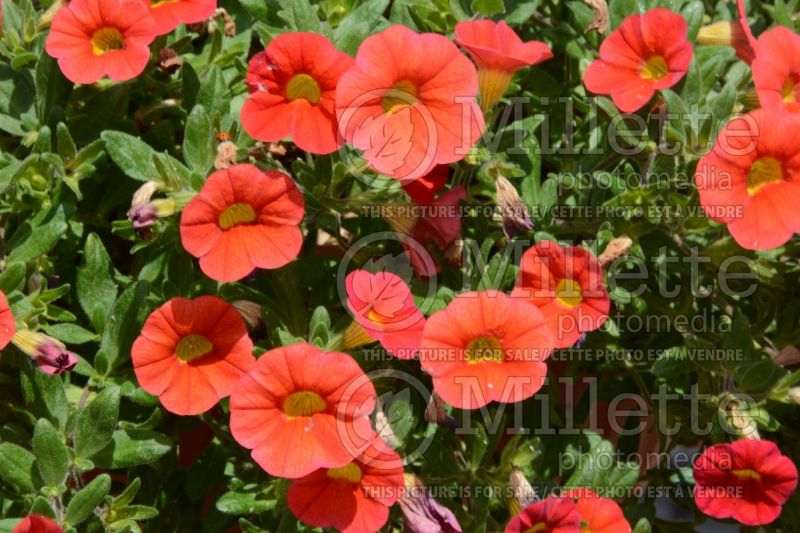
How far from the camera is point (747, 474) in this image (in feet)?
5.51

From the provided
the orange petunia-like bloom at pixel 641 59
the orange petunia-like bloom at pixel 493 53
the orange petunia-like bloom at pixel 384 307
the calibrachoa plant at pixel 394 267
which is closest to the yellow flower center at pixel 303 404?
the calibrachoa plant at pixel 394 267

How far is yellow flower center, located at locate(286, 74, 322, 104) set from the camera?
161 centimetres

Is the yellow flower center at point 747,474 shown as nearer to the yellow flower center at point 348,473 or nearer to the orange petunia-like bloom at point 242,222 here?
the yellow flower center at point 348,473

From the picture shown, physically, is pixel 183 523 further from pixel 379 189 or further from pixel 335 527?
pixel 379 189

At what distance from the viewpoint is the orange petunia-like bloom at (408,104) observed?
→ 152 cm

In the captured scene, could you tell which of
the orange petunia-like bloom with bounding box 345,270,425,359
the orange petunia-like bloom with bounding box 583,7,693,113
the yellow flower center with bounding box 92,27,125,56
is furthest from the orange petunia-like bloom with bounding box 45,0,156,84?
the orange petunia-like bloom with bounding box 583,7,693,113

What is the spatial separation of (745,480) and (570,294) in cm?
44

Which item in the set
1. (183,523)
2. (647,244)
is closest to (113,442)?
(183,523)

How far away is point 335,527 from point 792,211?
0.89 meters

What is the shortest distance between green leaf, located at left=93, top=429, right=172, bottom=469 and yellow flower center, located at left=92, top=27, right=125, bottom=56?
671mm

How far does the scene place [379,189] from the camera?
5.66ft

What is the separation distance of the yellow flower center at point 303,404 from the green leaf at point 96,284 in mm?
430

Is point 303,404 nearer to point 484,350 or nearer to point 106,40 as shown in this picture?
Result: point 484,350

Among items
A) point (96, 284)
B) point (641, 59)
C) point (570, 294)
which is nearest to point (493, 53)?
point (641, 59)
